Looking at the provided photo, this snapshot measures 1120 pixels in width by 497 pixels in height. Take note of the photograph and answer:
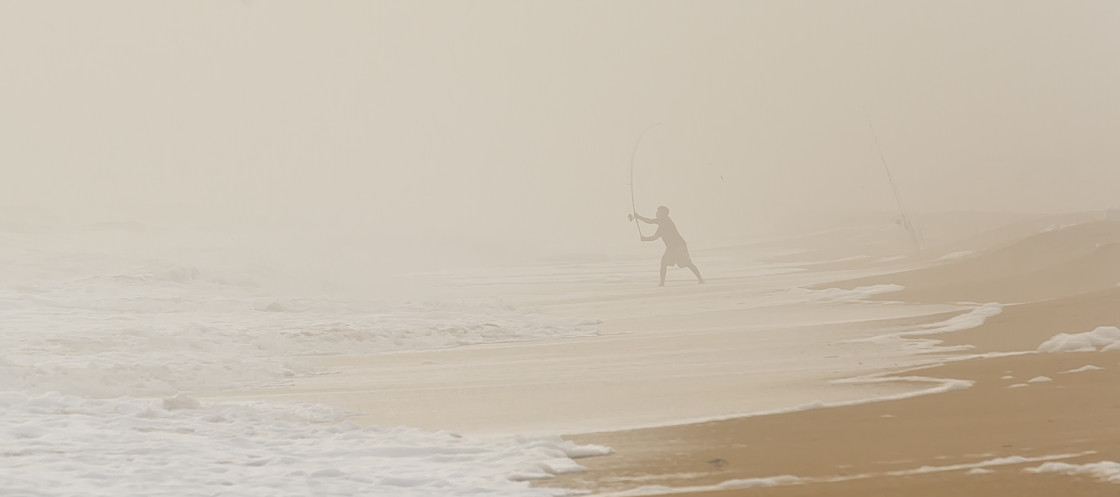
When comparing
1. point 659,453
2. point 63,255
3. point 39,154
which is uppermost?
point 39,154

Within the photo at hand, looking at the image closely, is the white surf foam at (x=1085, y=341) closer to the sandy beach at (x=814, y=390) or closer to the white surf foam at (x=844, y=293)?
the sandy beach at (x=814, y=390)

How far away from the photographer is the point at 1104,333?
30.5ft

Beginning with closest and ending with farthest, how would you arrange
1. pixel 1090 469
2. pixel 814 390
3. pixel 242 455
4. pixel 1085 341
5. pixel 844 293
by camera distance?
1. pixel 1090 469
2. pixel 242 455
3. pixel 814 390
4. pixel 1085 341
5. pixel 844 293

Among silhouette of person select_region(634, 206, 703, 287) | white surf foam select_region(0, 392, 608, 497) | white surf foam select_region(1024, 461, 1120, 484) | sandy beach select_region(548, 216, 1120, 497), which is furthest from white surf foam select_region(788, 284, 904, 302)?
white surf foam select_region(1024, 461, 1120, 484)

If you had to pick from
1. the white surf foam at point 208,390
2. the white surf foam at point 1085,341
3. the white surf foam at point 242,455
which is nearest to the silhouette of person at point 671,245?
the white surf foam at point 208,390

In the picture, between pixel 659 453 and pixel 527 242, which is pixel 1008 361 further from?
pixel 527 242

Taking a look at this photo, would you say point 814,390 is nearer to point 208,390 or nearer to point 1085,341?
point 1085,341

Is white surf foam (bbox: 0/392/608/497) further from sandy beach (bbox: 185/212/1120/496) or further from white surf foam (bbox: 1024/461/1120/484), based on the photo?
white surf foam (bbox: 1024/461/1120/484)

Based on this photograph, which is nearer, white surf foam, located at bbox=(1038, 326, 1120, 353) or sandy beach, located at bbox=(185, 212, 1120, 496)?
sandy beach, located at bbox=(185, 212, 1120, 496)

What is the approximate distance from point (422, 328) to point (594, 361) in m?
3.99

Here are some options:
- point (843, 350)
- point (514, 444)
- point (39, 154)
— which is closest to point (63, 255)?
point (843, 350)

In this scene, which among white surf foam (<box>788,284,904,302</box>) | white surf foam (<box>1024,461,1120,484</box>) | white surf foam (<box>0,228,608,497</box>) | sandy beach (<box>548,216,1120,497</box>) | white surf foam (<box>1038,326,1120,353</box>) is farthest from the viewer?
white surf foam (<box>788,284,904,302</box>)

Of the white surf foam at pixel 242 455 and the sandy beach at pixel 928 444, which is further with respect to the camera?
the white surf foam at pixel 242 455

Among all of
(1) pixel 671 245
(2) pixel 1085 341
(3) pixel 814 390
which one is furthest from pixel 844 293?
(3) pixel 814 390
